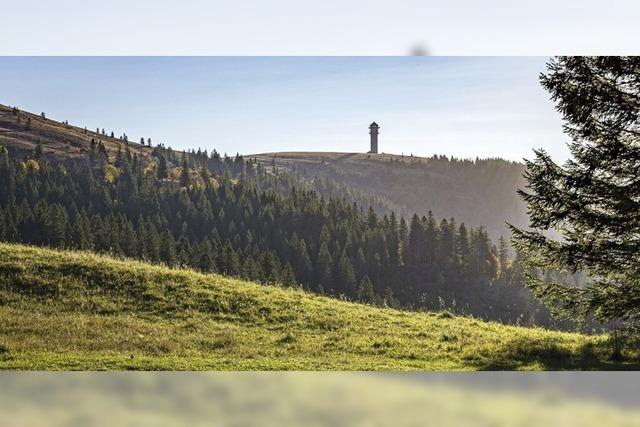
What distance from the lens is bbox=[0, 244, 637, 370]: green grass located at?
34.1ft

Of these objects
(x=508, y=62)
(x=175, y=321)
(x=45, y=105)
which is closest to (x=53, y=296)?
(x=175, y=321)

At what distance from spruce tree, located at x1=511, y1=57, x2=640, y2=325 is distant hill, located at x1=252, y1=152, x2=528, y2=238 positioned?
73 centimetres

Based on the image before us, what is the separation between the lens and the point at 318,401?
19.8 feet

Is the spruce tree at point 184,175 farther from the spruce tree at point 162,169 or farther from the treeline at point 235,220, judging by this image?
the spruce tree at point 162,169

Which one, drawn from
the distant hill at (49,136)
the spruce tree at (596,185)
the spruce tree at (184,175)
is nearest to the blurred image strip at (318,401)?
the spruce tree at (596,185)

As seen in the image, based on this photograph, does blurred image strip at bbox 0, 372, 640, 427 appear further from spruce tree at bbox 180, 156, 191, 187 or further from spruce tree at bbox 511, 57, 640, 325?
spruce tree at bbox 180, 156, 191, 187

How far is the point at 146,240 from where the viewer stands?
56.5 ft

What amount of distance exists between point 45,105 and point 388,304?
8815 mm

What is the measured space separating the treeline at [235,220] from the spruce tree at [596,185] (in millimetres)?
1786

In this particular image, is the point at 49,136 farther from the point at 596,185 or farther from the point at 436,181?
the point at 596,185

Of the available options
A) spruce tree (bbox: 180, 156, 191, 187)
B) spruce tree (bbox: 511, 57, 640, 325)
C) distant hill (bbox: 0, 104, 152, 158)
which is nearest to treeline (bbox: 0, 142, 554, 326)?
spruce tree (bbox: 180, 156, 191, 187)

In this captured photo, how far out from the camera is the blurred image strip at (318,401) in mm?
5398
